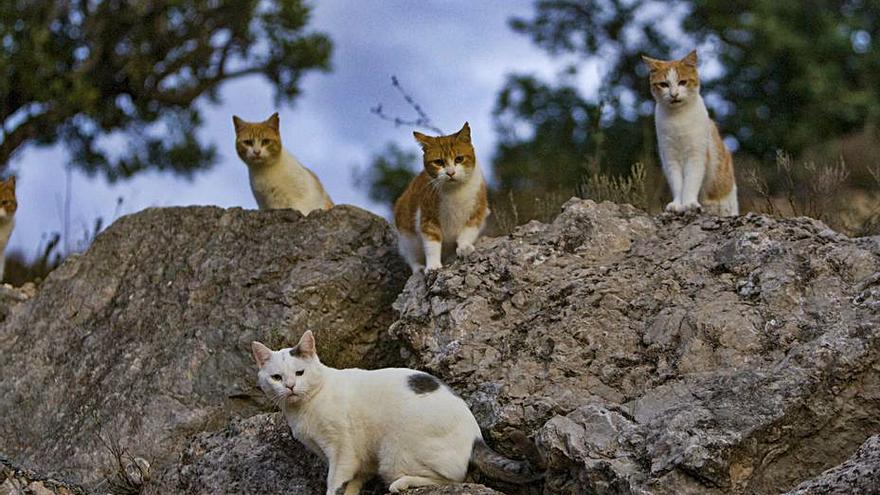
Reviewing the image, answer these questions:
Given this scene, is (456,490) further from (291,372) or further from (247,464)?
(247,464)

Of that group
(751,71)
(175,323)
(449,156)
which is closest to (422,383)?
(449,156)

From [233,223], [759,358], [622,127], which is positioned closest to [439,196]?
[233,223]

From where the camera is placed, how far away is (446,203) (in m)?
7.78

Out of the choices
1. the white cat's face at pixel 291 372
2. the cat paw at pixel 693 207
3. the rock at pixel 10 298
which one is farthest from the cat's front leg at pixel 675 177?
the rock at pixel 10 298

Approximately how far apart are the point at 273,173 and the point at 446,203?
2.48 m

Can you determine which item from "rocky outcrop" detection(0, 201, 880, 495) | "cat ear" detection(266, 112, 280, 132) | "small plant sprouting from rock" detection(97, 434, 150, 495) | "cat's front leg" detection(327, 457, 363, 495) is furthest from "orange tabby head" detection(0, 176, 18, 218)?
"cat's front leg" detection(327, 457, 363, 495)

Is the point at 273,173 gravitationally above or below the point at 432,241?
below

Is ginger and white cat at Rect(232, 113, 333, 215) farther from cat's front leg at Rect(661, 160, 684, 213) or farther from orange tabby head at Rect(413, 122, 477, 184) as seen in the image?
cat's front leg at Rect(661, 160, 684, 213)

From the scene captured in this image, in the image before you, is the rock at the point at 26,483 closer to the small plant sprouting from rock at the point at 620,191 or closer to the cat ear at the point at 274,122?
the cat ear at the point at 274,122

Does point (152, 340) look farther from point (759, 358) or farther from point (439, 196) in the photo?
point (759, 358)

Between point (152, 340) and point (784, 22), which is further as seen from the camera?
point (784, 22)

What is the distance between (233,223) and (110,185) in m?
8.06

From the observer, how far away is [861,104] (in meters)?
20.3

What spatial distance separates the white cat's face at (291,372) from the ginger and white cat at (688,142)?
2.98 metres
